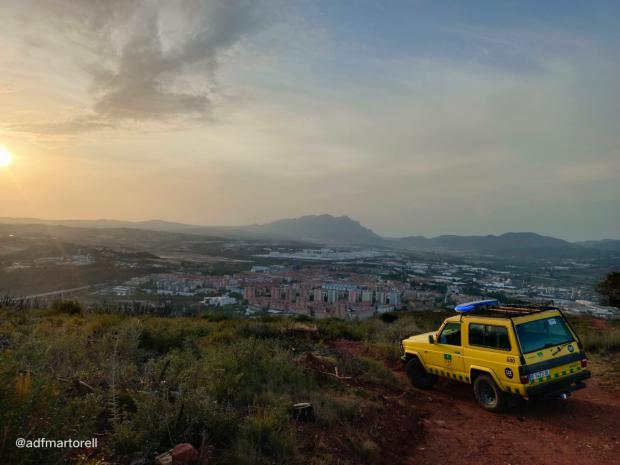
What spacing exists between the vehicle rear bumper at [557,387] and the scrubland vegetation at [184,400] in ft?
8.00

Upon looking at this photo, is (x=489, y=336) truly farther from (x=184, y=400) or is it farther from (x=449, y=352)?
(x=184, y=400)

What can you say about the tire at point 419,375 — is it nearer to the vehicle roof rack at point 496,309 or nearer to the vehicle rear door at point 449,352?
the vehicle rear door at point 449,352

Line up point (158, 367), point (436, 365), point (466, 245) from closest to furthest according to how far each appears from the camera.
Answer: point (158, 367)
point (436, 365)
point (466, 245)

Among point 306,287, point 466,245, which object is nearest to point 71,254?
point 306,287

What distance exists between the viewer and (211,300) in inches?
1200

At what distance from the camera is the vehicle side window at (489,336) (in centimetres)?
712

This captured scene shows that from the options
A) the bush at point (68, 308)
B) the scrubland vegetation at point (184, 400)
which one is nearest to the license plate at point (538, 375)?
the scrubland vegetation at point (184, 400)

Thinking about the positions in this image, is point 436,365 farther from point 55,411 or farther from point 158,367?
point 55,411

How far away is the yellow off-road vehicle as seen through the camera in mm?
6820

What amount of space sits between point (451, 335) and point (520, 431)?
2209mm

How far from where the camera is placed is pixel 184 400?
16.4ft

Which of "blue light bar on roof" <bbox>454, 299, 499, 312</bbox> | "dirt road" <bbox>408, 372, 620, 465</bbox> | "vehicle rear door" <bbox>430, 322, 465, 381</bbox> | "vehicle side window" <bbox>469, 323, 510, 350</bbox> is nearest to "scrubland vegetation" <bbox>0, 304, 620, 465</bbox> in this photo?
"dirt road" <bbox>408, 372, 620, 465</bbox>

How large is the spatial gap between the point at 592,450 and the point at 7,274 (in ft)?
119

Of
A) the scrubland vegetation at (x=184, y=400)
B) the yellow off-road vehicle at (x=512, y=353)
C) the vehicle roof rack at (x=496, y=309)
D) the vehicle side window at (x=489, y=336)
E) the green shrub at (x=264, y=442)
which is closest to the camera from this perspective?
the scrubland vegetation at (x=184, y=400)
